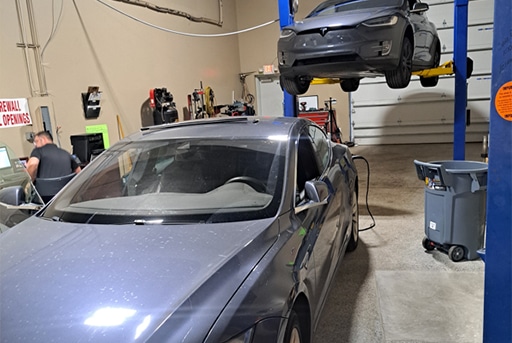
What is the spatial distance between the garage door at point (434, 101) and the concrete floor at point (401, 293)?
619 cm

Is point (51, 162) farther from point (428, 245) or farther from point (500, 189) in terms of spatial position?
point (500, 189)

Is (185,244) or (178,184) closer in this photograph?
(185,244)

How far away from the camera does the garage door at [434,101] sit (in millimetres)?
9359

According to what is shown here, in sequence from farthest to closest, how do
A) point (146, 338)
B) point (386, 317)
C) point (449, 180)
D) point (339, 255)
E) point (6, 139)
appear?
point (6, 139) → point (449, 180) → point (339, 255) → point (386, 317) → point (146, 338)

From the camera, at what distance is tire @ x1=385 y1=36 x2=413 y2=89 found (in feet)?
13.0

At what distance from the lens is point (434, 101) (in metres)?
9.88

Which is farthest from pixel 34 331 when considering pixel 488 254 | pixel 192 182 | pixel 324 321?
pixel 324 321

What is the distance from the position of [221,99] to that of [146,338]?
32.8ft

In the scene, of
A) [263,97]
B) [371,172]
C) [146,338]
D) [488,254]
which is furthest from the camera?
[263,97]

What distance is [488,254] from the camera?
5.30ft

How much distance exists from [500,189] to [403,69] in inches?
109

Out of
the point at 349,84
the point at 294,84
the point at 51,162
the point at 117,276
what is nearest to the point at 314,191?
the point at 117,276

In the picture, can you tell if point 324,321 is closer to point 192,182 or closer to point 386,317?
point 386,317

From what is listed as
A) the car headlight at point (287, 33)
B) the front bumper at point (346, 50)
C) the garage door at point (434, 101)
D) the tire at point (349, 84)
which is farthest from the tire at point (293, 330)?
the garage door at point (434, 101)
